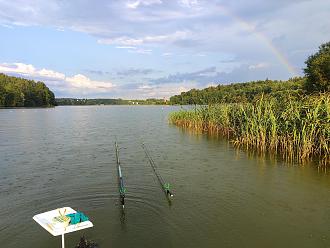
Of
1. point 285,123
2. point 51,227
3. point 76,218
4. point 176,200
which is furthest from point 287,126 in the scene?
point 51,227

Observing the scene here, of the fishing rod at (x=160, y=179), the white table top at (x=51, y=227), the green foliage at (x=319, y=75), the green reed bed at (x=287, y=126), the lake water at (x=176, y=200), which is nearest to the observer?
the white table top at (x=51, y=227)

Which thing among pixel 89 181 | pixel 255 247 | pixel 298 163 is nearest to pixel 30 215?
pixel 89 181

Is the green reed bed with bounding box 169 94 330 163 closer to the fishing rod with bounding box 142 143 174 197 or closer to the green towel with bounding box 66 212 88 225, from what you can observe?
the fishing rod with bounding box 142 143 174 197

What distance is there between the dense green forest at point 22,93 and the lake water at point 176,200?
10432 cm

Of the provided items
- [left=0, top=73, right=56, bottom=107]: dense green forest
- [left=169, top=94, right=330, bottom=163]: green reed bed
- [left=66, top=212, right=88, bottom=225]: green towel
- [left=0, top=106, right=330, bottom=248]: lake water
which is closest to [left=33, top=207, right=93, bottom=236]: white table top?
[left=66, top=212, right=88, bottom=225]: green towel

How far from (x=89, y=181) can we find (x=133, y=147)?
30.5 ft

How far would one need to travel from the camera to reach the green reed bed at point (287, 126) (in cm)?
Answer: 1540

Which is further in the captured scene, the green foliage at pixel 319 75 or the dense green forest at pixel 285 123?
the green foliage at pixel 319 75

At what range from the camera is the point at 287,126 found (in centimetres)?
1684

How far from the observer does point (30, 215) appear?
942 cm

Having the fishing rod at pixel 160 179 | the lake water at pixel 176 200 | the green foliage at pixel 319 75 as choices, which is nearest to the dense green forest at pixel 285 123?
the lake water at pixel 176 200

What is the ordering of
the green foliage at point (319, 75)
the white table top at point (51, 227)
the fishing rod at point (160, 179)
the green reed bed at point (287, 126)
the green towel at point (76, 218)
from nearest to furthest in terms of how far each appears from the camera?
the white table top at point (51, 227)
the green towel at point (76, 218)
the fishing rod at point (160, 179)
the green reed bed at point (287, 126)
the green foliage at point (319, 75)

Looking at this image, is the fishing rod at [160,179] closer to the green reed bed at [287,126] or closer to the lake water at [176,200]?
the lake water at [176,200]

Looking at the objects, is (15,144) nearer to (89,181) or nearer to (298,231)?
(89,181)
